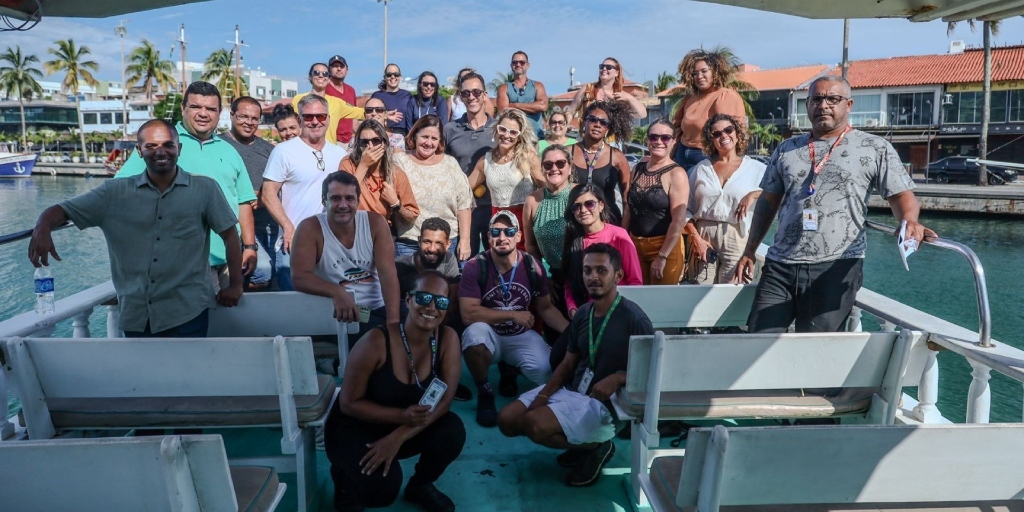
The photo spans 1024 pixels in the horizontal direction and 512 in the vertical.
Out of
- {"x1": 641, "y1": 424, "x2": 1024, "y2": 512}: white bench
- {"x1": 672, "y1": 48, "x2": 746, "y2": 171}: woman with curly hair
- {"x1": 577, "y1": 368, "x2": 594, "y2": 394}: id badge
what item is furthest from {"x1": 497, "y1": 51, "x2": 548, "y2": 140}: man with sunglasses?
{"x1": 641, "y1": 424, "x2": 1024, "y2": 512}: white bench

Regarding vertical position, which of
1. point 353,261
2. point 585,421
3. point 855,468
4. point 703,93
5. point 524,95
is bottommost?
point 585,421

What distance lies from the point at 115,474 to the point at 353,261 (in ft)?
6.62

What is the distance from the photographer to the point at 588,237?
4027 mm

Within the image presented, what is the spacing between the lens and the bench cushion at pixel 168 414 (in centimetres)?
271

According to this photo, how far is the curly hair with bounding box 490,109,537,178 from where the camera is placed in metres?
4.86

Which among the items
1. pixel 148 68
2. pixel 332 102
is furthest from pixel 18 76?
pixel 332 102

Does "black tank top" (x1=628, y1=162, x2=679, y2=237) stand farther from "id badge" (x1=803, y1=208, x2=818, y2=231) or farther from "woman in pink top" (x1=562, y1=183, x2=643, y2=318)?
"id badge" (x1=803, y1=208, x2=818, y2=231)

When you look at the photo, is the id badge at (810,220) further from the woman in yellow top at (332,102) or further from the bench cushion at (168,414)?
the woman in yellow top at (332,102)

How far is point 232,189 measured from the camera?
425 centimetres

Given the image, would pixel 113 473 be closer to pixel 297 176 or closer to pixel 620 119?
pixel 297 176

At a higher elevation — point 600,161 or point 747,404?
point 600,161

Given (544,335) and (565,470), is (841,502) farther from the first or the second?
(544,335)

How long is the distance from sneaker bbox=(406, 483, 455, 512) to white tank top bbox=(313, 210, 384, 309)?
1.20 m

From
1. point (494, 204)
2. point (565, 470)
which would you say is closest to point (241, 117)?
point (494, 204)
